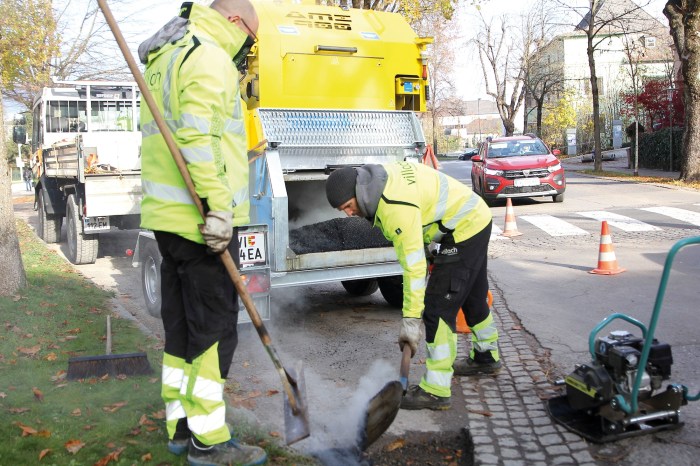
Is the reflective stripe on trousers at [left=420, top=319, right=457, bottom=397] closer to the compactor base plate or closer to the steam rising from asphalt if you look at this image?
the steam rising from asphalt

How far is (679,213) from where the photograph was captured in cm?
1308

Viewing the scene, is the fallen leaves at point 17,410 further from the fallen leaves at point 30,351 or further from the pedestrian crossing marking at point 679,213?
the pedestrian crossing marking at point 679,213

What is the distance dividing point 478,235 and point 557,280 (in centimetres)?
422

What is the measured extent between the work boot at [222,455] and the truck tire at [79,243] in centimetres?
785

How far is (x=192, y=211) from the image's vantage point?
10.7 ft

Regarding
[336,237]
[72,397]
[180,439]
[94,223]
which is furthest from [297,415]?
[94,223]

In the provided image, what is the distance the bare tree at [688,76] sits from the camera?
60.7 ft

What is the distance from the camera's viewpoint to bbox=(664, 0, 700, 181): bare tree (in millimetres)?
18500

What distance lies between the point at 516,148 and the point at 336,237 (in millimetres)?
11901

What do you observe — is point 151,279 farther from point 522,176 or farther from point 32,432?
point 522,176

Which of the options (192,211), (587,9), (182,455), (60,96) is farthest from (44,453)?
(587,9)

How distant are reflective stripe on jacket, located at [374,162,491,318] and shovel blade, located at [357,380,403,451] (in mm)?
462

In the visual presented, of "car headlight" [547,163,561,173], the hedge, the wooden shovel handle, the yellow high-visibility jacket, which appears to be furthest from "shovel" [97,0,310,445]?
the hedge

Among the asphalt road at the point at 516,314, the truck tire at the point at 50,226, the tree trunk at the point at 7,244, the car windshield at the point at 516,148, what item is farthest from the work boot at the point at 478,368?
the car windshield at the point at 516,148
